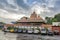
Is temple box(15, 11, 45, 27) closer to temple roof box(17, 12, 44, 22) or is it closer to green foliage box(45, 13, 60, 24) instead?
temple roof box(17, 12, 44, 22)

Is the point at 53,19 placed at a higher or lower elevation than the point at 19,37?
higher

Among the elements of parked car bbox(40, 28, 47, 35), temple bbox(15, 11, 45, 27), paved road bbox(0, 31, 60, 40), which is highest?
temple bbox(15, 11, 45, 27)

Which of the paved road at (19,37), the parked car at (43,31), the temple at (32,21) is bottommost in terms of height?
the paved road at (19,37)

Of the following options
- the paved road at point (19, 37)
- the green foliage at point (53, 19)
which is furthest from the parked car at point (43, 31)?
the green foliage at point (53, 19)

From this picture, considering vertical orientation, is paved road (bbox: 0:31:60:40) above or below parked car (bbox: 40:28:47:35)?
below

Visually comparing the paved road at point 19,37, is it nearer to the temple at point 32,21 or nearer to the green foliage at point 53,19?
the temple at point 32,21

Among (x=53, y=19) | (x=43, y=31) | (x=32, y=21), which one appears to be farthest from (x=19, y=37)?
(x=53, y=19)

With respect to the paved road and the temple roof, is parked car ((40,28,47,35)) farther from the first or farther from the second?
the temple roof

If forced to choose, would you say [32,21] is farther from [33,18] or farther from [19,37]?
[19,37]

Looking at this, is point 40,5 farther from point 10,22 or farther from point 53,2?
point 10,22

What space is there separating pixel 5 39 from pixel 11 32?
0.25 m

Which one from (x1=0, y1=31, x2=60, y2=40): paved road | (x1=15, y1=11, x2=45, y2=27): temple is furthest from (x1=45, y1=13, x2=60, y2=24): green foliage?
(x1=0, y1=31, x2=60, y2=40): paved road

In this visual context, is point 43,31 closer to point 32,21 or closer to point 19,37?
point 32,21

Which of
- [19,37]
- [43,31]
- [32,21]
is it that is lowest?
[19,37]
